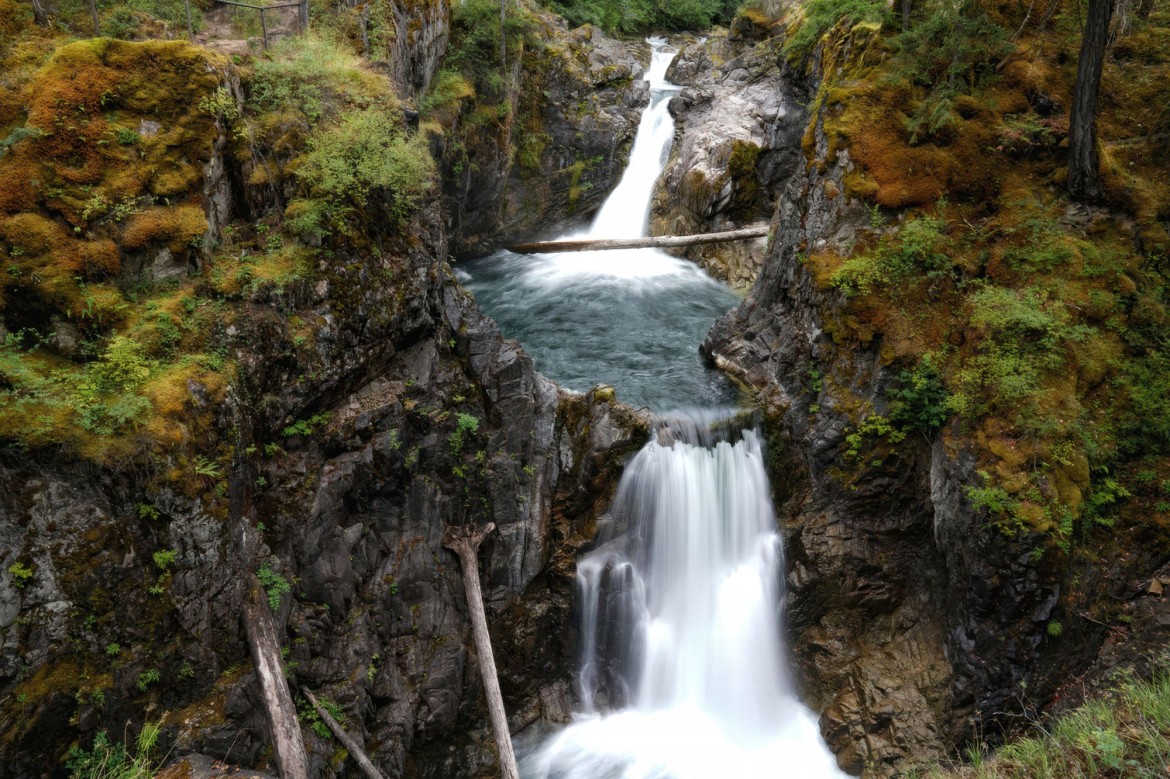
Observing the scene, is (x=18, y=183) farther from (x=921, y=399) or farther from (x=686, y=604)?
(x=921, y=399)

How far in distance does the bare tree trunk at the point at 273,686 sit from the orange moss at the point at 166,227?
13.6ft

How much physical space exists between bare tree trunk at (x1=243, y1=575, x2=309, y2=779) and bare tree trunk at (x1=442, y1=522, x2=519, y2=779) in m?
2.25

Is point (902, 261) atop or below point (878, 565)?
atop

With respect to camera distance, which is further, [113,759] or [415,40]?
[415,40]

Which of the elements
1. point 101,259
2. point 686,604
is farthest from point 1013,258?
point 101,259

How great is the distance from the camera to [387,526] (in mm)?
8477

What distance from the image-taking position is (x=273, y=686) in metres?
6.55

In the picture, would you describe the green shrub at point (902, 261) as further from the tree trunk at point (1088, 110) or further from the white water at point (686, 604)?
the white water at point (686, 604)

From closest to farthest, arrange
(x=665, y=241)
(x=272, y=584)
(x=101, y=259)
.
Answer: (x=101, y=259)
(x=272, y=584)
(x=665, y=241)

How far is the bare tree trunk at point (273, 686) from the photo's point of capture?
6.35 metres

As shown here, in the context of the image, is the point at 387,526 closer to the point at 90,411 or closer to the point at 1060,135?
the point at 90,411

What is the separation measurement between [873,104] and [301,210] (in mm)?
9596

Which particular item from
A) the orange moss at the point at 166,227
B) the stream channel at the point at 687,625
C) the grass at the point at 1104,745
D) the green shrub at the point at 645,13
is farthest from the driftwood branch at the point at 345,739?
the green shrub at the point at 645,13

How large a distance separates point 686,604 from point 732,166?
1428 centimetres
